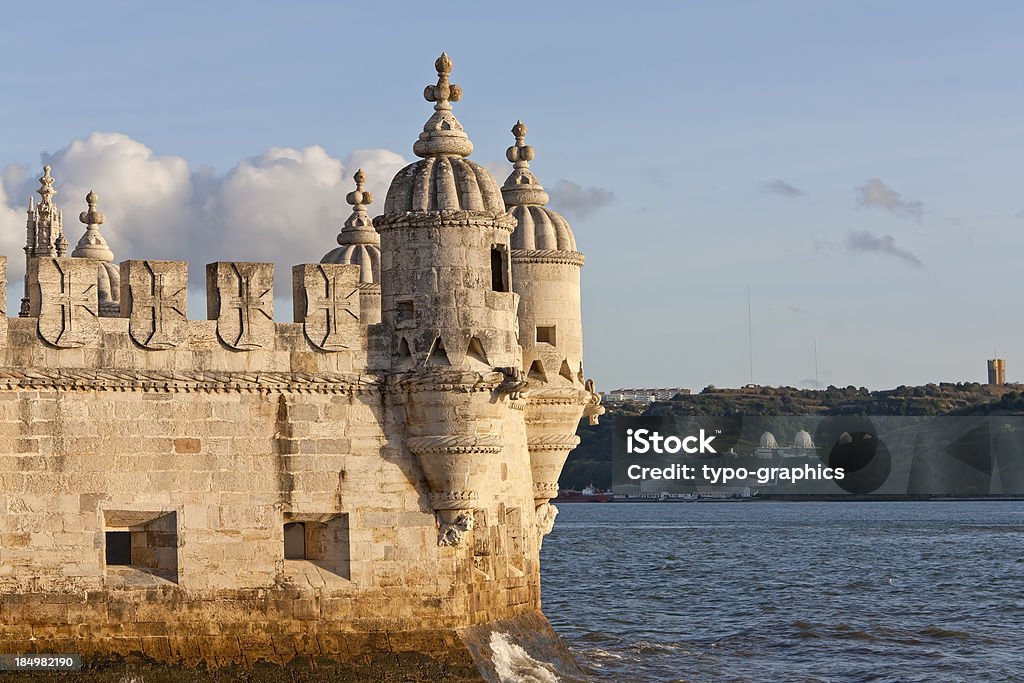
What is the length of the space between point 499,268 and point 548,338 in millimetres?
4803

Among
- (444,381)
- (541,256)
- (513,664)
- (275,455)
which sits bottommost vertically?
(513,664)

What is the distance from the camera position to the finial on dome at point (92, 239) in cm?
3812

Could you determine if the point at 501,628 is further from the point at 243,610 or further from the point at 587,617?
the point at 587,617

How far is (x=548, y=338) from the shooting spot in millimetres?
34125

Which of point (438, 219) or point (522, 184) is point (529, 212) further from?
point (438, 219)

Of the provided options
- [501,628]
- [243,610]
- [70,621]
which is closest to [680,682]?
[501,628]

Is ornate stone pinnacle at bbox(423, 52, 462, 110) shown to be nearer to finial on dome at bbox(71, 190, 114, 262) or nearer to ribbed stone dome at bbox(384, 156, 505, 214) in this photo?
ribbed stone dome at bbox(384, 156, 505, 214)

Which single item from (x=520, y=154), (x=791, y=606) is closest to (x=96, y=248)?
(x=520, y=154)

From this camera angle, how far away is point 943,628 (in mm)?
47250

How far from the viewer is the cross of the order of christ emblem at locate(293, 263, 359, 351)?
27719mm

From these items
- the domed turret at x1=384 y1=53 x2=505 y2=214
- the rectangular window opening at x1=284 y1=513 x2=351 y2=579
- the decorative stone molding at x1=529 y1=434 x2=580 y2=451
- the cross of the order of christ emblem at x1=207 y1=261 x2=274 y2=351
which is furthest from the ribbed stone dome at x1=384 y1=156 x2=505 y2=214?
the decorative stone molding at x1=529 y1=434 x2=580 y2=451

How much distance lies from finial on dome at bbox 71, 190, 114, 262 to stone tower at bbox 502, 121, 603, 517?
9.14 meters

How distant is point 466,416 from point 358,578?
2917 mm

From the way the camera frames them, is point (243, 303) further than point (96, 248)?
No
